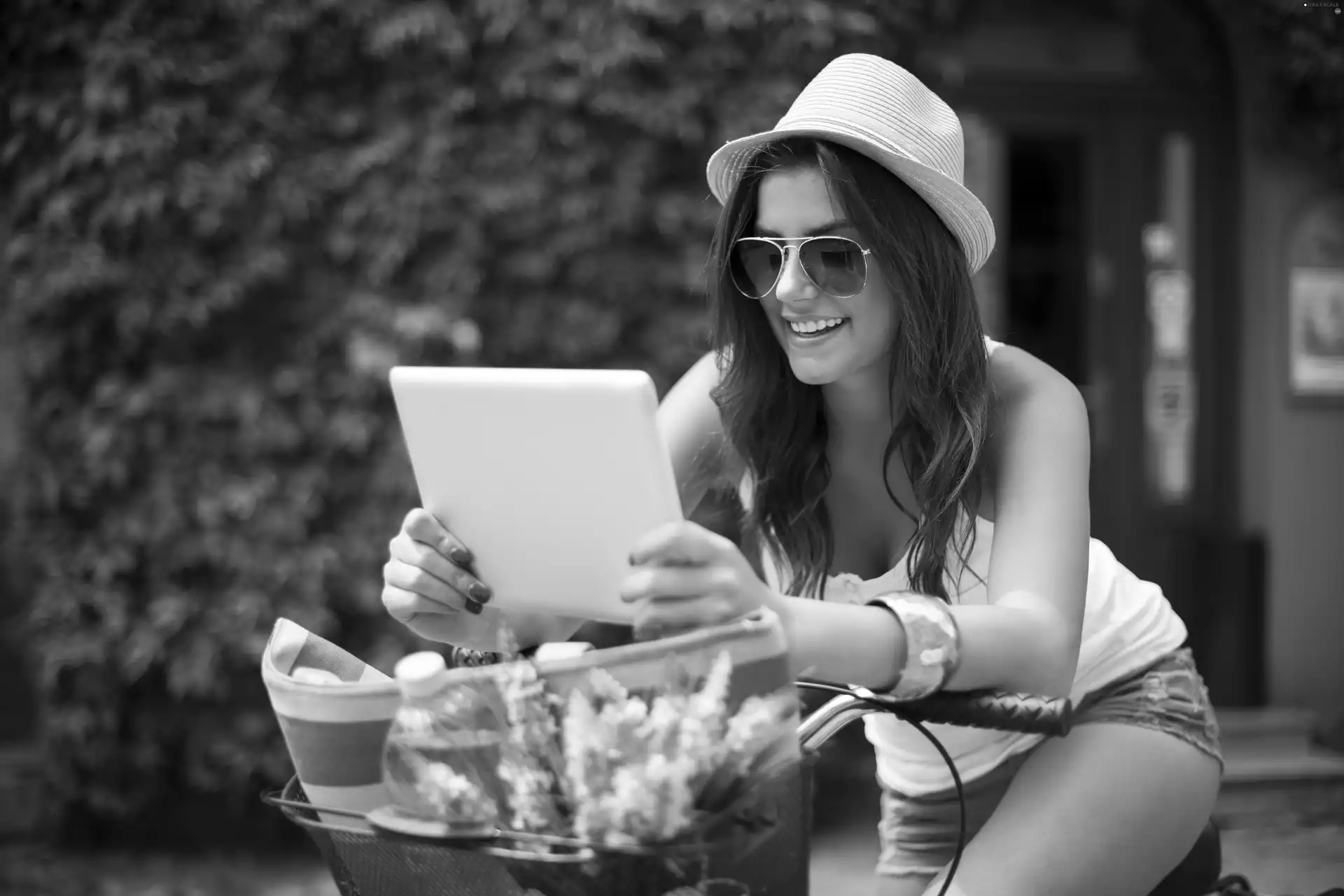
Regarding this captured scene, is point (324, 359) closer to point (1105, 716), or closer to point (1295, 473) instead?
point (1105, 716)

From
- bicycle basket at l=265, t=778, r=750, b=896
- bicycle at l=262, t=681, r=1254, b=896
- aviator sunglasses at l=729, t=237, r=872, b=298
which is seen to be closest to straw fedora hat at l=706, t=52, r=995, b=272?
aviator sunglasses at l=729, t=237, r=872, b=298

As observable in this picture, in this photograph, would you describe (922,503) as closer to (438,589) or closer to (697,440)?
(697,440)

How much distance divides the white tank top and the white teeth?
11.0 inches

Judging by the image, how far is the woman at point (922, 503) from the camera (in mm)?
1403

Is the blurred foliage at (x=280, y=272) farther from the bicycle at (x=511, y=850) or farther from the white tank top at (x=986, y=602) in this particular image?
the bicycle at (x=511, y=850)

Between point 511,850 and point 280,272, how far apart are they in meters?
3.33

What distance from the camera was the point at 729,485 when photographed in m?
1.94

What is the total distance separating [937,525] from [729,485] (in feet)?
1.33

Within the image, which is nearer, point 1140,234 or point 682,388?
point 682,388

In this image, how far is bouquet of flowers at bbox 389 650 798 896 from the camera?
990mm

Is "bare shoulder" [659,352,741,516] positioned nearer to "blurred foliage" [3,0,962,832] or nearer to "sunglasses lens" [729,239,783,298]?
"sunglasses lens" [729,239,783,298]

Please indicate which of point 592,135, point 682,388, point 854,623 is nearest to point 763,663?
point 854,623

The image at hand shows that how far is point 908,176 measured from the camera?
1598 mm

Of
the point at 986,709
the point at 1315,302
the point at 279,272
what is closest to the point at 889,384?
the point at 986,709
